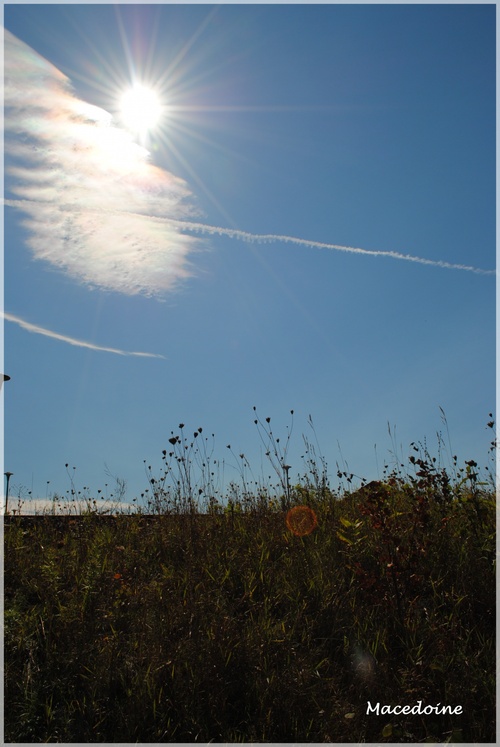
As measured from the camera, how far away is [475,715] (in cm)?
375

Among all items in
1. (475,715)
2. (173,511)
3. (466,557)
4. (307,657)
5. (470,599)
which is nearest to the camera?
(475,715)

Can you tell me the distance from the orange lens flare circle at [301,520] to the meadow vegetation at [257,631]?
124mm

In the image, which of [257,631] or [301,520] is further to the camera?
[301,520]

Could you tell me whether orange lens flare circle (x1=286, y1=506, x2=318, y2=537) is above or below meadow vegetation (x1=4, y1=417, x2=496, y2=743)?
above

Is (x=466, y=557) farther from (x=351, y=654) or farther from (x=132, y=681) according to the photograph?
(x=132, y=681)

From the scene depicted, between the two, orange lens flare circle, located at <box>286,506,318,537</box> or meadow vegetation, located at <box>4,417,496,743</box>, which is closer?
meadow vegetation, located at <box>4,417,496,743</box>

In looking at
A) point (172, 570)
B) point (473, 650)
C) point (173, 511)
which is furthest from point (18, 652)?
point (473, 650)

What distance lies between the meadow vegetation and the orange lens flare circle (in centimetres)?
12

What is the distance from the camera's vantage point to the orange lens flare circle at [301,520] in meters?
6.19

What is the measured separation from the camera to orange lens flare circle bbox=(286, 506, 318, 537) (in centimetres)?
619

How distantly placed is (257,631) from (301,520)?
2.33 metres

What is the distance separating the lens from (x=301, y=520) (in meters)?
6.53

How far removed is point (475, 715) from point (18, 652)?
3425 mm

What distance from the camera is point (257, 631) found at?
14.0 feet
